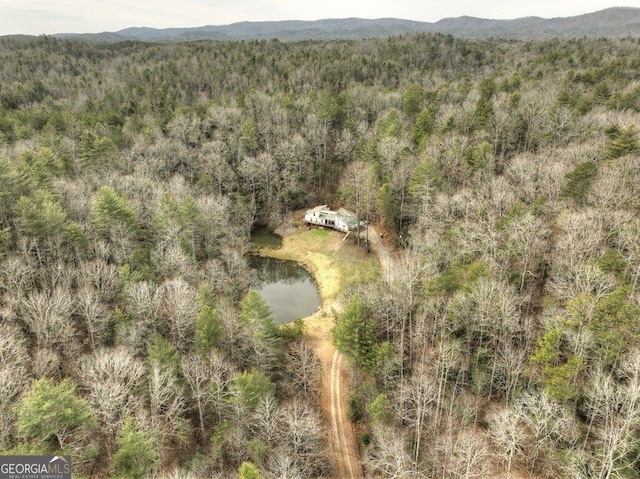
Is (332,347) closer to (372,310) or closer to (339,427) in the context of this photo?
(372,310)

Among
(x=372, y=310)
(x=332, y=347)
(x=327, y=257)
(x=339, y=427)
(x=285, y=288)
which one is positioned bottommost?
(x=285, y=288)

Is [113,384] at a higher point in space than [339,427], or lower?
higher

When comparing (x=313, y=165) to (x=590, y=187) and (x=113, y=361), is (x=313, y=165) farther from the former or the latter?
(x=113, y=361)

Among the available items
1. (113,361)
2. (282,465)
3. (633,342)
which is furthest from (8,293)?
(633,342)

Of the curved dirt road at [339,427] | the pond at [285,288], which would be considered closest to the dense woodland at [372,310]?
the curved dirt road at [339,427]

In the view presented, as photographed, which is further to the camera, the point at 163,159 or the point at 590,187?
the point at 163,159
